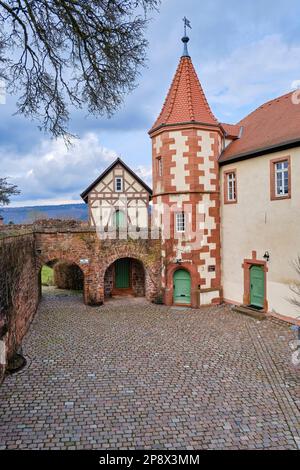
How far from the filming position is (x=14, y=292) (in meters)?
9.34

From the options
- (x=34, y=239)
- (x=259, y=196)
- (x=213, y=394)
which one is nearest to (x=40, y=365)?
(x=213, y=394)

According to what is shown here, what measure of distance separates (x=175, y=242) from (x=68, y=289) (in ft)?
27.9

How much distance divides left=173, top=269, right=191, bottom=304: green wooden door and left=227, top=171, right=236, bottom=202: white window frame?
375 cm

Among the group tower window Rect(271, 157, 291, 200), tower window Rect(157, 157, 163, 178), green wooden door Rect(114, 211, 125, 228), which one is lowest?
green wooden door Rect(114, 211, 125, 228)

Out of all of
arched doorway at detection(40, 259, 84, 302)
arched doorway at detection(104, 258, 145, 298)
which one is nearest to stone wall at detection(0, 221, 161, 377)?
arched doorway at detection(104, 258, 145, 298)

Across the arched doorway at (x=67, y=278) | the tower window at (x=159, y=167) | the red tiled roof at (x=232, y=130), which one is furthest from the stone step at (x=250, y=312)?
the arched doorway at (x=67, y=278)

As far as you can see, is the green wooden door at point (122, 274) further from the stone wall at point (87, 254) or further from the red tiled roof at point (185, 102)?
the red tiled roof at point (185, 102)

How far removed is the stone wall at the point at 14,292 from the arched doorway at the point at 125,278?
16.5 ft

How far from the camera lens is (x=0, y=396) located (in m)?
6.82

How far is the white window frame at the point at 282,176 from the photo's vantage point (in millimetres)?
12203

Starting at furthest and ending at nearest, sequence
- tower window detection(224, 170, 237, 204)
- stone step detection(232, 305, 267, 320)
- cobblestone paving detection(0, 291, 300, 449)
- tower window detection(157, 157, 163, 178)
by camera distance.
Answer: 1. tower window detection(157, 157, 163, 178)
2. tower window detection(224, 170, 237, 204)
3. stone step detection(232, 305, 267, 320)
4. cobblestone paving detection(0, 291, 300, 449)

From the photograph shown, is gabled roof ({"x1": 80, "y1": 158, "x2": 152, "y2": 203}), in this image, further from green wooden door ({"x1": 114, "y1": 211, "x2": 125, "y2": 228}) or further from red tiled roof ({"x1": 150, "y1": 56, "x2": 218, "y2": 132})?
red tiled roof ({"x1": 150, "y1": 56, "x2": 218, "y2": 132})

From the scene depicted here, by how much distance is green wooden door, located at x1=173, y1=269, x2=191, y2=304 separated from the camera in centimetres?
1532

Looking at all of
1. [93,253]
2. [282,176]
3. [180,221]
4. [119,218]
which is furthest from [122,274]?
[282,176]
